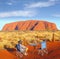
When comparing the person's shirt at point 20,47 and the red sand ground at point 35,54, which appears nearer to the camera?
the red sand ground at point 35,54

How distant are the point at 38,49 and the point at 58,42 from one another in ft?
9.85

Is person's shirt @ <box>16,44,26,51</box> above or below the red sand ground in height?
above

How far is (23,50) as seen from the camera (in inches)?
712

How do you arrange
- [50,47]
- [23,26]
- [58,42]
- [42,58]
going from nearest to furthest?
1. [42,58]
2. [50,47]
3. [58,42]
4. [23,26]

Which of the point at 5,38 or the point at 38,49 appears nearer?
the point at 38,49

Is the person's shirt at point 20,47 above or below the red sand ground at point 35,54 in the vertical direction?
above

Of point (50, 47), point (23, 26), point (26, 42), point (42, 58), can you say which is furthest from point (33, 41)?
point (23, 26)

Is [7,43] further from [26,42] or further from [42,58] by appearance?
[42,58]

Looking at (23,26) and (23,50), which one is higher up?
(23,26)

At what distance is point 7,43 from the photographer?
20.5 metres

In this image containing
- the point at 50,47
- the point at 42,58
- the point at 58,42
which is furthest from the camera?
the point at 58,42

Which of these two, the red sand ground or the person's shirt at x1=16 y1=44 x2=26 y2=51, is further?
the person's shirt at x1=16 y1=44 x2=26 y2=51

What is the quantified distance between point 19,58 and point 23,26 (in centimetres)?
1327

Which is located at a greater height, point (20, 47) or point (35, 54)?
point (20, 47)
